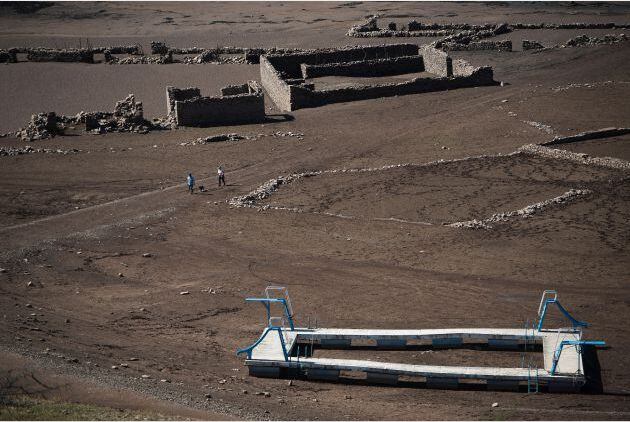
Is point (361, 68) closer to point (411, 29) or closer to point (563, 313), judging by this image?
point (411, 29)

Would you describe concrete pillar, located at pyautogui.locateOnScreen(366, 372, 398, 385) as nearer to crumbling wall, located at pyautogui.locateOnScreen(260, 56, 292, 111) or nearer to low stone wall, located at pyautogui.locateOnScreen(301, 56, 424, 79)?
crumbling wall, located at pyautogui.locateOnScreen(260, 56, 292, 111)

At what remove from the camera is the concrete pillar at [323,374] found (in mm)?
18438

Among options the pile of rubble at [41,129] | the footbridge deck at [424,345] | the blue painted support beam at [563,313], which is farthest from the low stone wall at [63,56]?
the blue painted support beam at [563,313]

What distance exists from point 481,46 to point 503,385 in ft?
122

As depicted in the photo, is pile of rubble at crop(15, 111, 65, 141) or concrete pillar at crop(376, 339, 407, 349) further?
pile of rubble at crop(15, 111, 65, 141)

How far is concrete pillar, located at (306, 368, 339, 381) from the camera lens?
1844 centimetres

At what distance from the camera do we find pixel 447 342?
19328mm

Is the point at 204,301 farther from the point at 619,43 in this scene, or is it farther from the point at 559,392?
the point at 619,43

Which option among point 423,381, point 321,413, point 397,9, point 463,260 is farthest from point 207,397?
point 397,9

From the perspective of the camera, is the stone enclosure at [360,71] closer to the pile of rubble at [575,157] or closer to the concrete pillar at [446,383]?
the pile of rubble at [575,157]

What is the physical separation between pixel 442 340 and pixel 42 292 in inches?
369

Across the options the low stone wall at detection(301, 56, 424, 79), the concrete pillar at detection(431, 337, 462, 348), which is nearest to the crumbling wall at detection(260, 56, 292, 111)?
the low stone wall at detection(301, 56, 424, 79)

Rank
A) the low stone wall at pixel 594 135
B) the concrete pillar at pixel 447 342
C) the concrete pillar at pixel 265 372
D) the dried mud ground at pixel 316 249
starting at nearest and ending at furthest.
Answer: the dried mud ground at pixel 316 249 < the concrete pillar at pixel 265 372 < the concrete pillar at pixel 447 342 < the low stone wall at pixel 594 135

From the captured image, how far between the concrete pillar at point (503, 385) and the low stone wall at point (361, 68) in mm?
31724
